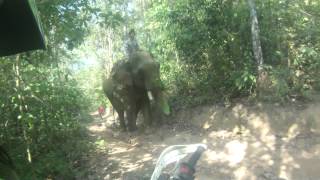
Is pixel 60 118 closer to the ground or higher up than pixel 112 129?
higher up

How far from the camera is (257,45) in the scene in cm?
962

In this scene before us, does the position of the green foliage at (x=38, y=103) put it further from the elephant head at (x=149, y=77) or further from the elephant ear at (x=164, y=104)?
the elephant ear at (x=164, y=104)

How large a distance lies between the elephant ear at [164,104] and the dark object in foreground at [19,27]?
27.7 ft

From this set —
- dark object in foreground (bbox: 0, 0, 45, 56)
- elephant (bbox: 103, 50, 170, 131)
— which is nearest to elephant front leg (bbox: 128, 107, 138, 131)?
elephant (bbox: 103, 50, 170, 131)

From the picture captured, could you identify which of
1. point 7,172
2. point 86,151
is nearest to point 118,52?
point 86,151

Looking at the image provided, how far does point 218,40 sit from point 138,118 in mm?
3088

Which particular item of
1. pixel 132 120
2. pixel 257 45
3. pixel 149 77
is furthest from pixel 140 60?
pixel 257 45

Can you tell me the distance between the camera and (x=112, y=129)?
11.7m

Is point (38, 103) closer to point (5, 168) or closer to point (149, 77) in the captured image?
point (149, 77)

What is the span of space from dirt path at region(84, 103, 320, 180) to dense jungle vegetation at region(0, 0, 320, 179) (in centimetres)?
43

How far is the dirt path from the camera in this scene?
7469 millimetres

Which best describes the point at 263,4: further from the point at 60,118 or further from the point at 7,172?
the point at 7,172

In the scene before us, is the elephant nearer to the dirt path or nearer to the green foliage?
the dirt path

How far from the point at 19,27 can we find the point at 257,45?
8314 millimetres
